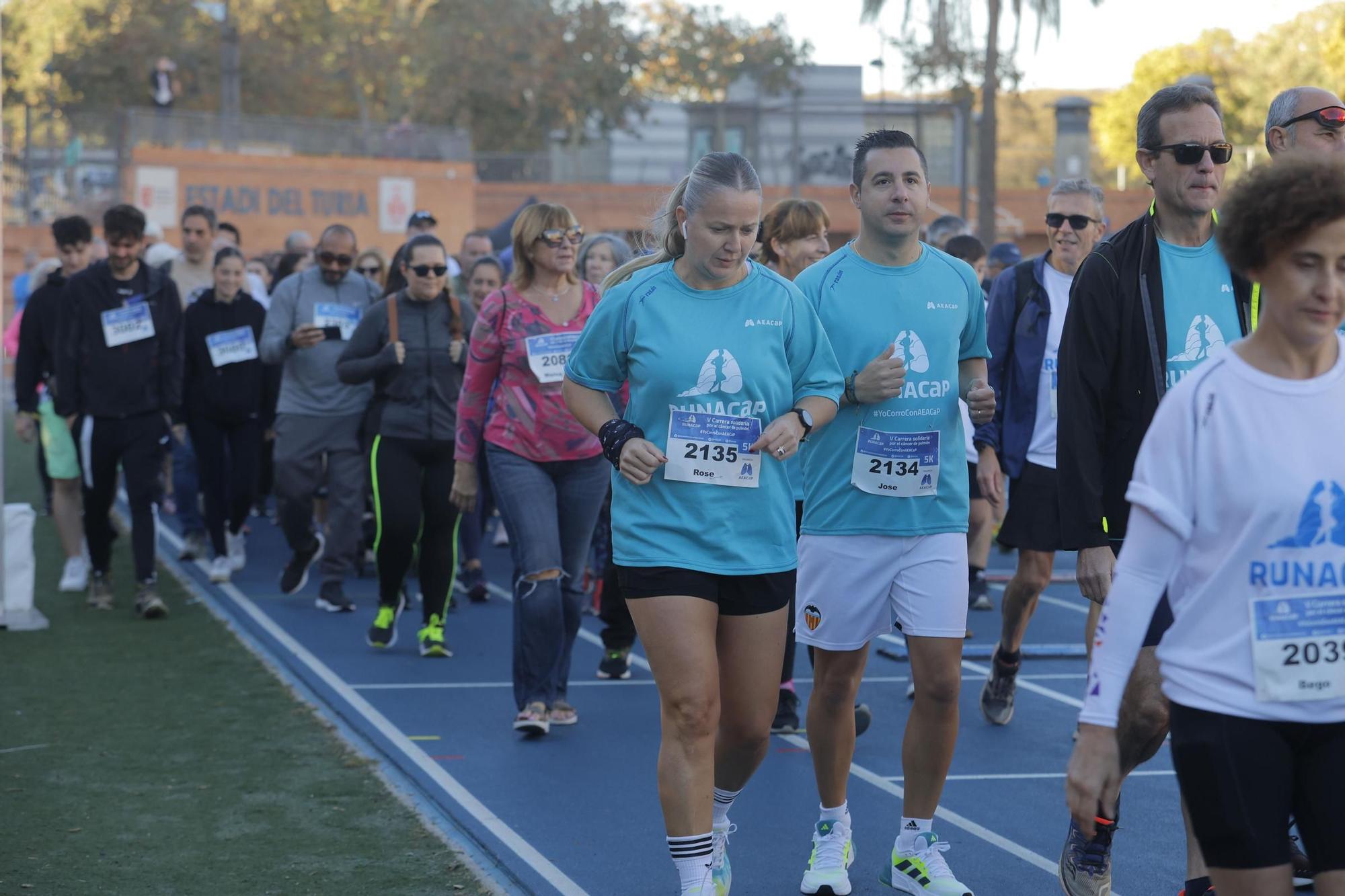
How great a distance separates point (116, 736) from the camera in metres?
7.45

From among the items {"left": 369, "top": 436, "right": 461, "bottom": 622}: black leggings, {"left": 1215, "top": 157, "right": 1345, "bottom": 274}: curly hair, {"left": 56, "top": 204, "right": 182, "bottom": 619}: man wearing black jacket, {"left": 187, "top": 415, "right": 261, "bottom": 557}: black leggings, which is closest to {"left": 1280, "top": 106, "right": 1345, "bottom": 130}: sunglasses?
{"left": 1215, "top": 157, "right": 1345, "bottom": 274}: curly hair

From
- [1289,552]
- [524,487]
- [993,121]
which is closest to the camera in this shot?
[1289,552]

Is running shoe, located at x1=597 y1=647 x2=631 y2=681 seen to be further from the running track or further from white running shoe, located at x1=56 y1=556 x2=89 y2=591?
white running shoe, located at x1=56 y1=556 x2=89 y2=591

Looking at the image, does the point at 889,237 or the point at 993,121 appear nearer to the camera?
the point at 889,237

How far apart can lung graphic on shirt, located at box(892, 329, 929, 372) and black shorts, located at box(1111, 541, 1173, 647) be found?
2.80ft

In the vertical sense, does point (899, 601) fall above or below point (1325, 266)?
below

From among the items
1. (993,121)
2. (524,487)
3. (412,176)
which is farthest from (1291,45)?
(524,487)

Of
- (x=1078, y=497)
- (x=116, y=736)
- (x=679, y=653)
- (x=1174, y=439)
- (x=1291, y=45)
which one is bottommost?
(x=116, y=736)

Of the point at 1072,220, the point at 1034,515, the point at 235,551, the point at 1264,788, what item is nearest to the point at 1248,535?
the point at 1264,788

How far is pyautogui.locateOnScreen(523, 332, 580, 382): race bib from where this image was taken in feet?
24.1

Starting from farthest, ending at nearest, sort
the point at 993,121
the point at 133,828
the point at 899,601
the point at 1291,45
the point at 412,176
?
the point at 1291,45 → the point at 412,176 → the point at 993,121 → the point at 133,828 → the point at 899,601

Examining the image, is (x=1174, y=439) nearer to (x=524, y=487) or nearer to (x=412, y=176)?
(x=524, y=487)

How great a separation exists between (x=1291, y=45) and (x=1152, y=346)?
2275 inches

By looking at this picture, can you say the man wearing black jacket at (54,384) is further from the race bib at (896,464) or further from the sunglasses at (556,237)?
the race bib at (896,464)
